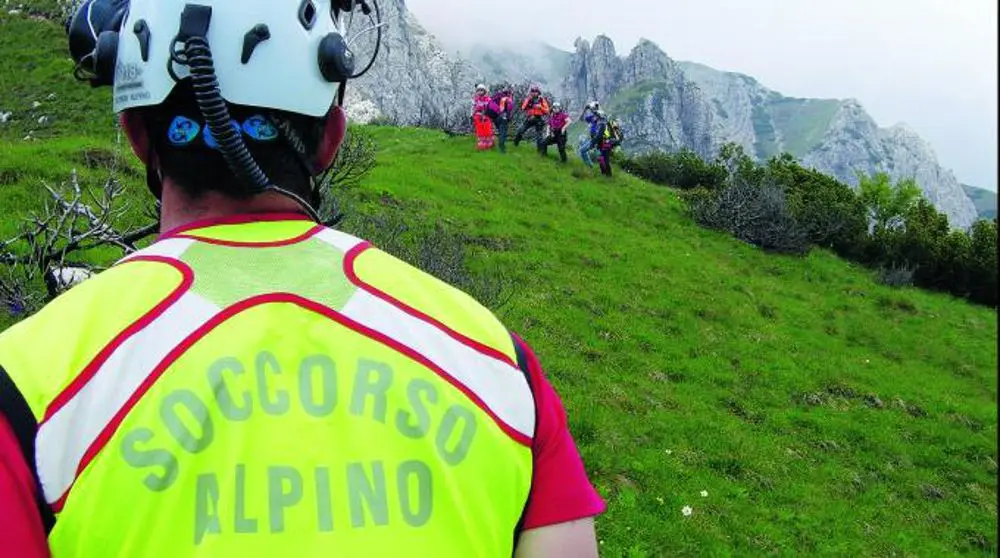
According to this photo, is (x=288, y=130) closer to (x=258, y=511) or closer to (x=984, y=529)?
(x=258, y=511)

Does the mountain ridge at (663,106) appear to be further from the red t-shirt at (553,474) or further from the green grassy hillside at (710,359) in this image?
the red t-shirt at (553,474)

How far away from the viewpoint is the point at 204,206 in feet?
4.79

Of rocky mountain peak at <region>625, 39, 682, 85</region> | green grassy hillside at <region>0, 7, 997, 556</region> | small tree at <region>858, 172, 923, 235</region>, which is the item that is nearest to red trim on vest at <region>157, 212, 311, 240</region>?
green grassy hillside at <region>0, 7, 997, 556</region>

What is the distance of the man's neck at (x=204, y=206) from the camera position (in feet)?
4.77

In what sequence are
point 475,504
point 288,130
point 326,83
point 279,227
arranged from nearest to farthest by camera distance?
1. point 475,504
2. point 279,227
3. point 288,130
4. point 326,83

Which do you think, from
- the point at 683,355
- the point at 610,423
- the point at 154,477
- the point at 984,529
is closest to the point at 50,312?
the point at 154,477

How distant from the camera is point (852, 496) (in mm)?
8820

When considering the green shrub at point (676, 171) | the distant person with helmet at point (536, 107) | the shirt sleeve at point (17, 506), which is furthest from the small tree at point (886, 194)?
the shirt sleeve at point (17, 506)

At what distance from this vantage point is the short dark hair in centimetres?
146

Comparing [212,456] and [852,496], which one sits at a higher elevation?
[212,456]

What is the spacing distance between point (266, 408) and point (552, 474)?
1.79ft

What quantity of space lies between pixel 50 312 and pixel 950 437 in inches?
499

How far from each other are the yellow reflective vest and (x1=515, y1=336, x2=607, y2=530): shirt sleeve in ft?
0.14

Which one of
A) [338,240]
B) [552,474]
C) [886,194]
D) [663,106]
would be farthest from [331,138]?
[663,106]
